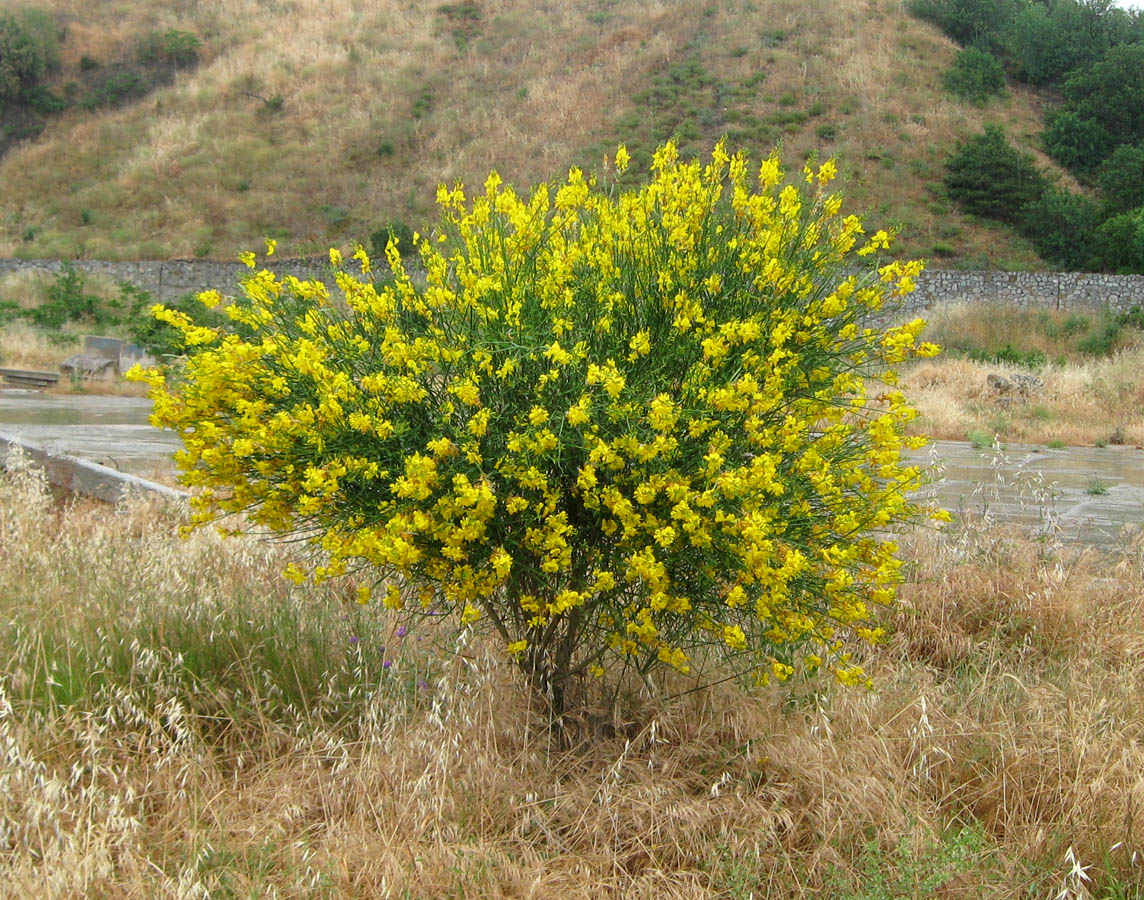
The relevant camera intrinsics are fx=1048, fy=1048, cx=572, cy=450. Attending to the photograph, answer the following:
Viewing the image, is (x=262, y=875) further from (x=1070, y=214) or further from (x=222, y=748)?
(x=1070, y=214)

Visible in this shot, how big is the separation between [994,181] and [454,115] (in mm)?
17834

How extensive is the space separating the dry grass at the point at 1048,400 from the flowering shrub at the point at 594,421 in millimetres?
8222

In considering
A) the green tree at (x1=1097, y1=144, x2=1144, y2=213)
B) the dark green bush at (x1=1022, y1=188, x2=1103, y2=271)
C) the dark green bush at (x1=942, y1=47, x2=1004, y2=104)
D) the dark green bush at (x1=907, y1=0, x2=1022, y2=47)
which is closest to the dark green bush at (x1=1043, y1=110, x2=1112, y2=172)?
the green tree at (x1=1097, y1=144, x2=1144, y2=213)

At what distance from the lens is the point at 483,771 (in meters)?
A: 2.82

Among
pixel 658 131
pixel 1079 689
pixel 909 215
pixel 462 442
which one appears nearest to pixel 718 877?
pixel 462 442

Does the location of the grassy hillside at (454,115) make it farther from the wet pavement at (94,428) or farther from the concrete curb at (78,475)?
the concrete curb at (78,475)

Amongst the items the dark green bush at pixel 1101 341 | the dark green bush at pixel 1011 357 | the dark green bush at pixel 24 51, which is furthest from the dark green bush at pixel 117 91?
the dark green bush at pixel 1101 341

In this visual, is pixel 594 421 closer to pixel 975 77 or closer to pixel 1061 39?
pixel 975 77

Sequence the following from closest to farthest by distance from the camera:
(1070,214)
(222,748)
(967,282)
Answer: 1. (222,748)
2. (967,282)
3. (1070,214)

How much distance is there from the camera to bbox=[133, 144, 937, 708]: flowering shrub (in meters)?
2.59

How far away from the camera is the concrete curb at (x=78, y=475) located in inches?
234

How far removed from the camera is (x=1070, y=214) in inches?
1111

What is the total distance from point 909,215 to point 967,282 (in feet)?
15.7

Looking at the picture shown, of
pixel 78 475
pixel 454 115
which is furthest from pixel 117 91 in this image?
pixel 78 475
